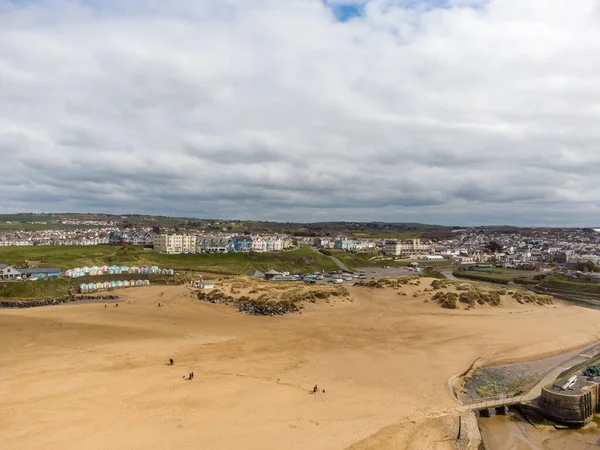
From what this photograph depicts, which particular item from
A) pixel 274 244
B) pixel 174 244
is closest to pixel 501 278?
pixel 274 244

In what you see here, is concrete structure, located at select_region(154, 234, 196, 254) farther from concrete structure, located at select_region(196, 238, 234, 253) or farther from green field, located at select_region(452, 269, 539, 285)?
green field, located at select_region(452, 269, 539, 285)

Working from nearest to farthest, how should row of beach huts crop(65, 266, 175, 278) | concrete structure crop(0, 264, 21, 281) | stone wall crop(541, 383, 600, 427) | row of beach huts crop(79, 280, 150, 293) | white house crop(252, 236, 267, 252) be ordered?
stone wall crop(541, 383, 600, 427) → row of beach huts crop(79, 280, 150, 293) → concrete structure crop(0, 264, 21, 281) → row of beach huts crop(65, 266, 175, 278) → white house crop(252, 236, 267, 252)

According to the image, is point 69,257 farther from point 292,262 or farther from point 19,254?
point 292,262

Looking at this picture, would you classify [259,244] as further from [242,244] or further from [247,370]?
[247,370]

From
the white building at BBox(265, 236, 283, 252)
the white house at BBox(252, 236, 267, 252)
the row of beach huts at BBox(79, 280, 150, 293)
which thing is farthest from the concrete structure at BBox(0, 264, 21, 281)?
the white building at BBox(265, 236, 283, 252)

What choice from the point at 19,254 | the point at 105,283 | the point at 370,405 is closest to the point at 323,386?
the point at 370,405

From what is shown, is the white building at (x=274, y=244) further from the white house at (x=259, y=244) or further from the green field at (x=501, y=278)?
the green field at (x=501, y=278)

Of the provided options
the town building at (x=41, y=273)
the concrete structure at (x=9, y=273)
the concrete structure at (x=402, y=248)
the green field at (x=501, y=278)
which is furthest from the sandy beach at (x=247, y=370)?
the concrete structure at (x=402, y=248)
